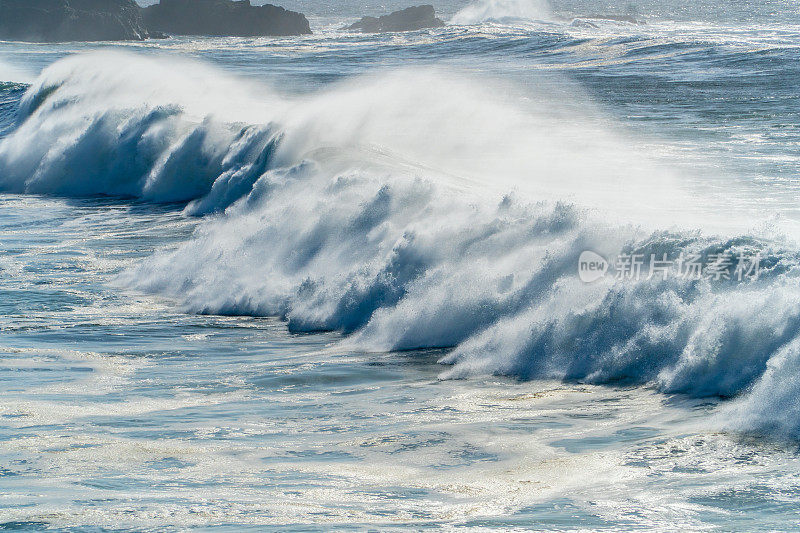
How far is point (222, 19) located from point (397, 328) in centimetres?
6371

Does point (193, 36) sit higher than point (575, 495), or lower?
higher

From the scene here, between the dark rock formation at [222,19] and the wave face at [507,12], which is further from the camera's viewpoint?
the dark rock formation at [222,19]

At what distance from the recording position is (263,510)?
5168 millimetres

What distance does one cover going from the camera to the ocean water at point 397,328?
539 cm

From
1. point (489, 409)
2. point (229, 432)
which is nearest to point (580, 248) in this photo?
point (489, 409)

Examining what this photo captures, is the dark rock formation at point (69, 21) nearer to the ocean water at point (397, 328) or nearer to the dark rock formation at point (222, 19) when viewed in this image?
the dark rock formation at point (222, 19)

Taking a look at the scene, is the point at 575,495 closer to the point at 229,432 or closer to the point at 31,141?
the point at 229,432

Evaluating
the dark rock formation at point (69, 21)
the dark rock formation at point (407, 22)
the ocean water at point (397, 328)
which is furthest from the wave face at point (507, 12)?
the ocean water at point (397, 328)

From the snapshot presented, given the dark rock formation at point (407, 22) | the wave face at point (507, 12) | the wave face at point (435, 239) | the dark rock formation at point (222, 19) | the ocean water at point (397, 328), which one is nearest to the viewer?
the ocean water at point (397, 328)

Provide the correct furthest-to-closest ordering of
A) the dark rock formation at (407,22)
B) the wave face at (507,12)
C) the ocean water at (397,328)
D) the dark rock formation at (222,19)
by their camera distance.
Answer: the dark rock formation at (407,22), the dark rock formation at (222,19), the wave face at (507,12), the ocean water at (397,328)

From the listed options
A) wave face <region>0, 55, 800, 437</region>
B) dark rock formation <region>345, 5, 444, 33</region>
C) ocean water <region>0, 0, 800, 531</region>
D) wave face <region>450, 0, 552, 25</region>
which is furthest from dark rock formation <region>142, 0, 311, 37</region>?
ocean water <region>0, 0, 800, 531</region>

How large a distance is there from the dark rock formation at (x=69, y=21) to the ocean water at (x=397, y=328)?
155 feet

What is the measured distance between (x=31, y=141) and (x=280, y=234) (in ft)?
36.9

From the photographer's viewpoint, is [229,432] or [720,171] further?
[720,171]
